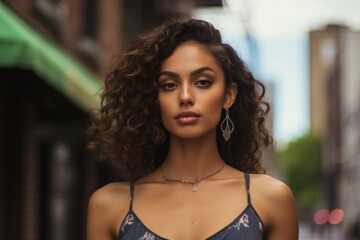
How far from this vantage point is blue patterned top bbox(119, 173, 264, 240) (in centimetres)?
303

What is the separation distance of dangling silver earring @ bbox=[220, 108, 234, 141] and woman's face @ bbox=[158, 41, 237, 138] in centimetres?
11

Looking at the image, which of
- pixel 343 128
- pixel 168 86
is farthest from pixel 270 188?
pixel 343 128

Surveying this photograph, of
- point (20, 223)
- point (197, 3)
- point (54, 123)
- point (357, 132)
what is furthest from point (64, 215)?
point (357, 132)

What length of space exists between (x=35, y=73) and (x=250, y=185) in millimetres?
3643

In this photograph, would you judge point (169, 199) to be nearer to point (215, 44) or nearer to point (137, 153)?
point (137, 153)

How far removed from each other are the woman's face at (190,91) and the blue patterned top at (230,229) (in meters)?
Result: 0.33

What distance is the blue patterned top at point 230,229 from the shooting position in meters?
3.03

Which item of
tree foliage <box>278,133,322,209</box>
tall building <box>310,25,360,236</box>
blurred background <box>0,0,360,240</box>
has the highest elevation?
blurred background <box>0,0,360,240</box>

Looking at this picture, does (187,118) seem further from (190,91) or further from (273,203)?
(273,203)

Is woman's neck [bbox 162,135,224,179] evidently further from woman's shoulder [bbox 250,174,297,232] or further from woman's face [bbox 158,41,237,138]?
woman's shoulder [bbox 250,174,297,232]

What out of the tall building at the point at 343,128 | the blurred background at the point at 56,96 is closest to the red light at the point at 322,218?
the tall building at the point at 343,128

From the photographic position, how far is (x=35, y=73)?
6.57 metres

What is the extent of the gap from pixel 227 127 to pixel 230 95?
0.13 meters

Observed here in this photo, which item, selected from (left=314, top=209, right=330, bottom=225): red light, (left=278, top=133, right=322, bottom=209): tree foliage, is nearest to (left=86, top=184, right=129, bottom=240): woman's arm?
(left=314, top=209, right=330, bottom=225): red light
